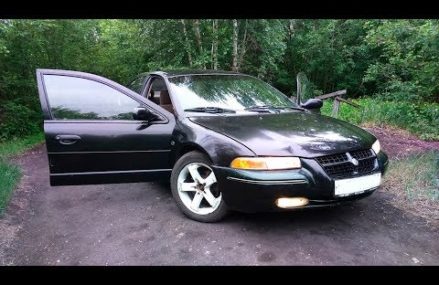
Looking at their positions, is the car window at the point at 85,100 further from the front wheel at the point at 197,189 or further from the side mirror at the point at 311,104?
the side mirror at the point at 311,104

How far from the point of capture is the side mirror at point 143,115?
13.8 ft

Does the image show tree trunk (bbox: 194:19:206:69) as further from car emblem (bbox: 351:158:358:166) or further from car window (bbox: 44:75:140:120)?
car emblem (bbox: 351:158:358:166)

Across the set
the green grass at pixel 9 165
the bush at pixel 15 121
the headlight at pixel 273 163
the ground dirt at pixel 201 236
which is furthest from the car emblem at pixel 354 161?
the bush at pixel 15 121

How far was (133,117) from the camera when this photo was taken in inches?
169

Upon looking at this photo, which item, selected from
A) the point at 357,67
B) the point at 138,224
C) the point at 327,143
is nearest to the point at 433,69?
the point at 327,143

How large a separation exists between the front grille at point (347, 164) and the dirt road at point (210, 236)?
0.59 metres

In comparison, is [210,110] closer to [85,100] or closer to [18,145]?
[85,100]

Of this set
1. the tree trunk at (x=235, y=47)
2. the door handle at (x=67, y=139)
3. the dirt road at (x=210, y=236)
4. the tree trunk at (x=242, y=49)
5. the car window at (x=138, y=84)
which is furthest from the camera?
the tree trunk at (x=242, y=49)

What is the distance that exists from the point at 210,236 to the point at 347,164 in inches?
54.4

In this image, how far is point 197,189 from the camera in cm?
399

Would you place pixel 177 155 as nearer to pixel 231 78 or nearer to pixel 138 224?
pixel 138 224

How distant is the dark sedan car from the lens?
343cm

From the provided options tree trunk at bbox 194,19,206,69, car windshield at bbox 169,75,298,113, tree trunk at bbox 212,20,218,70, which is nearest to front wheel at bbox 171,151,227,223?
car windshield at bbox 169,75,298,113
